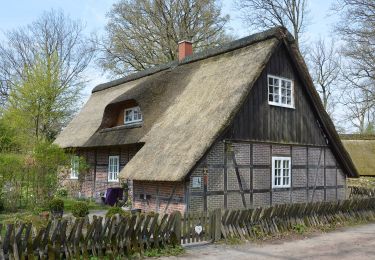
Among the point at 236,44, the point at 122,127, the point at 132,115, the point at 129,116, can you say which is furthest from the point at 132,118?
the point at 236,44

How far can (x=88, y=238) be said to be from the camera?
860 cm

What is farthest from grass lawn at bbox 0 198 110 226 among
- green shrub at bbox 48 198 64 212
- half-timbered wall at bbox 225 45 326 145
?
half-timbered wall at bbox 225 45 326 145

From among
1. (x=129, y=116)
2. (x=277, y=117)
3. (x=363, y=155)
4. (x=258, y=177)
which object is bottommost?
(x=258, y=177)

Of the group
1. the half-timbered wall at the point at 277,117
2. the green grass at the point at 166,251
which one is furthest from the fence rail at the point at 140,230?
the half-timbered wall at the point at 277,117

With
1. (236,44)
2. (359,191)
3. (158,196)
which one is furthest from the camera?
(359,191)

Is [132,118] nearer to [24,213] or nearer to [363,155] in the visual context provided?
[24,213]

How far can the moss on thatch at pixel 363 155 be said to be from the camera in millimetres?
27125

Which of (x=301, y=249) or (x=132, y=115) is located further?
(x=132, y=115)

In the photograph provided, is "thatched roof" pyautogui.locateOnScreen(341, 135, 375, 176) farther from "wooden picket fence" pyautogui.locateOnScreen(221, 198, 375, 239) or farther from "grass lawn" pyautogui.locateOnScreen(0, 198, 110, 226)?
"grass lawn" pyautogui.locateOnScreen(0, 198, 110, 226)

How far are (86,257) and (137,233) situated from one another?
1.27m

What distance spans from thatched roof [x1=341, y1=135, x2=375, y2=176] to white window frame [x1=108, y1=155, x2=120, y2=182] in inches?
658

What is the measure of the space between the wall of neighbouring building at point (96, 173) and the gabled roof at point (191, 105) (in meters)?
0.69

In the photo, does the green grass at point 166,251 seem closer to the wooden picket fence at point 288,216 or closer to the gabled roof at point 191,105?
the wooden picket fence at point 288,216

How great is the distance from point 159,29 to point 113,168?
17.1 metres
